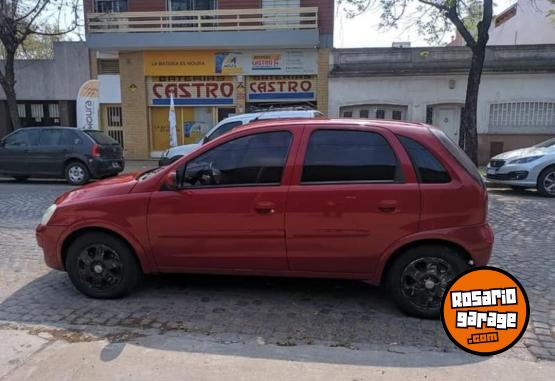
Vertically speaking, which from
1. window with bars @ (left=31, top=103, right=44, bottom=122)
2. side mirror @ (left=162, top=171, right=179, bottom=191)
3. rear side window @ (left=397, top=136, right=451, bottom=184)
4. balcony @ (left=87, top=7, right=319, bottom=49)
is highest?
balcony @ (left=87, top=7, right=319, bottom=49)

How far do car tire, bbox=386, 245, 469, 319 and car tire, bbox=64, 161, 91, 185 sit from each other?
10.3 metres

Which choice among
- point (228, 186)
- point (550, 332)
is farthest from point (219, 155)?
point (550, 332)

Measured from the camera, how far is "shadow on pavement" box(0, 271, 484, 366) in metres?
3.49

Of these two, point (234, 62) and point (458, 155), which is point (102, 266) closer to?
point (458, 155)

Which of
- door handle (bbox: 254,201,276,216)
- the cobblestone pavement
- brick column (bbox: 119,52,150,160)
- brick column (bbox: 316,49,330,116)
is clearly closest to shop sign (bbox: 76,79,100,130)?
brick column (bbox: 119,52,150,160)

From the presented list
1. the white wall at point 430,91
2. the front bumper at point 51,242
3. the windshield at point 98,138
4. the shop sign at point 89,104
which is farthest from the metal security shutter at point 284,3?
the front bumper at point 51,242

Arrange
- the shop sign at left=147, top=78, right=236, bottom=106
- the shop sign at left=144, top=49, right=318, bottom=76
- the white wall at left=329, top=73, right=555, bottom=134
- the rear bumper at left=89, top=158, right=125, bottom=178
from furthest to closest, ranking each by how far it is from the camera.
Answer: the shop sign at left=147, top=78, right=236, bottom=106, the shop sign at left=144, top=49, right=318, bottom=76, the white wall at left=329, top=73, right=555, bottom=134, the rear bumper at left=89, top=158, right=125, bottom=178

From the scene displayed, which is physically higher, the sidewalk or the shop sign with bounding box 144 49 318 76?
the shop sign with bounding box 144 49 318 76

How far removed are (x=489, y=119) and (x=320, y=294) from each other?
568 inches

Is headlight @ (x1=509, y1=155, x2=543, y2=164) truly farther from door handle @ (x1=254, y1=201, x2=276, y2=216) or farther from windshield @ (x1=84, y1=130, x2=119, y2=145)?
windshield @ (x1=84, y1=130, x2=119, y2=145)

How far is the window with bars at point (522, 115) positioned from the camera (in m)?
16.4

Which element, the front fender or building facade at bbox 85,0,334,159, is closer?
the front fender

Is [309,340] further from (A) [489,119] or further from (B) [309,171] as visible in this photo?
(A) [489,119]

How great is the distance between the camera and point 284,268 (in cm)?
413
